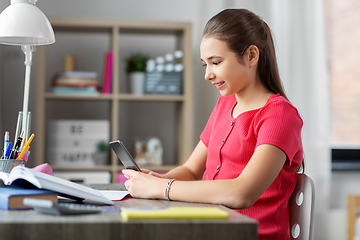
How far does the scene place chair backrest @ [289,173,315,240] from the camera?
1.01m

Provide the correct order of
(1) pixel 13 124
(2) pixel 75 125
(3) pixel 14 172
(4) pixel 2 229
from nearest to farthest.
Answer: (4) pixel 2 229 < (3) pixel 14 172 < (2) pixel 75 125 < (1) pixel 13 124

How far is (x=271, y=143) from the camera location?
37.6 inches

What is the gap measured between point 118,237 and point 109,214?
0.27 ft

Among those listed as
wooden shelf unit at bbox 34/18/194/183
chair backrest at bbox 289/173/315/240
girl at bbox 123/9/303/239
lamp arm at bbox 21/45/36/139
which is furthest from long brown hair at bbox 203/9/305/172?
wooden shelf unit at bbox 34/18/194/183

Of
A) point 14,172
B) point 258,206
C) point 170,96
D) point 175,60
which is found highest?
point 175,60

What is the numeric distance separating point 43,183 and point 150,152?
67.0 inches

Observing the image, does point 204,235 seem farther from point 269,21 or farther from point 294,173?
point 269,21

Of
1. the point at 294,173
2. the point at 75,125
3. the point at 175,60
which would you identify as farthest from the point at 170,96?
the point at 294,173

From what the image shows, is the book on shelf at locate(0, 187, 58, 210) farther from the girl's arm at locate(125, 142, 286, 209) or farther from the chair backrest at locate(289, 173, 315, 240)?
the chair backrest at locate(289, 173, 315, 240)

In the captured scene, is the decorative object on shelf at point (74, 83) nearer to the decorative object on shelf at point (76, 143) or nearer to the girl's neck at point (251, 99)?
the decorative object on shelf at point (76, 143)

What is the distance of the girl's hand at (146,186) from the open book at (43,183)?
0.40 feet

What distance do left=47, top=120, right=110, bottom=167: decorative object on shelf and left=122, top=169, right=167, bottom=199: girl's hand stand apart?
54.3 inches

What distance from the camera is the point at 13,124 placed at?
2.46m

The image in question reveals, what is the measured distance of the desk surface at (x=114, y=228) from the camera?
1.98 feet
